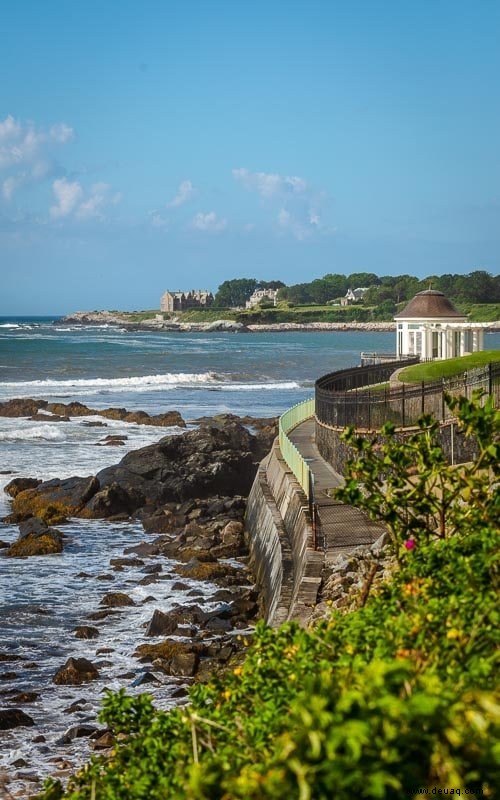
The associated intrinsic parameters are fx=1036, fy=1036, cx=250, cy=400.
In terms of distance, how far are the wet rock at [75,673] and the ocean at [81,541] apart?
0.44 feet

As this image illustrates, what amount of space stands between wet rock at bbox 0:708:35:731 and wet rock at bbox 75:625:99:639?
11.2 feet

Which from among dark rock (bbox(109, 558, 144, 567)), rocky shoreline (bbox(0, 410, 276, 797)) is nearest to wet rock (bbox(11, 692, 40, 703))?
rocky shoreline (bbox(0, 410, 276, 797))

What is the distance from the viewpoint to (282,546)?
1802 centimetres

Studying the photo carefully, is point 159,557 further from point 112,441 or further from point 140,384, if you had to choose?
point 140,384

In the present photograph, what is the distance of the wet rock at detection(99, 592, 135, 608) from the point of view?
1839 centimetres

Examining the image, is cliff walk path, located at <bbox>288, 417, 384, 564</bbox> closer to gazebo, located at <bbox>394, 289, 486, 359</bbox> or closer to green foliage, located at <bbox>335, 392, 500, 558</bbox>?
green foliage, located at <bbox>335, 392, 500, 558</bbox>

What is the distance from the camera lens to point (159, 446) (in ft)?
104

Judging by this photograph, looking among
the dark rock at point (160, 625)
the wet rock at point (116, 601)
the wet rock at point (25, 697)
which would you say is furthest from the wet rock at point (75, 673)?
the wet rock at point (116, 601)

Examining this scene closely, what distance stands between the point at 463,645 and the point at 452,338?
123 feet

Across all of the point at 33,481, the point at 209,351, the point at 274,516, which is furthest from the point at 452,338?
the point at 209,351

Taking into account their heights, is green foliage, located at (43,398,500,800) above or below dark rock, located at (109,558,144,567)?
above

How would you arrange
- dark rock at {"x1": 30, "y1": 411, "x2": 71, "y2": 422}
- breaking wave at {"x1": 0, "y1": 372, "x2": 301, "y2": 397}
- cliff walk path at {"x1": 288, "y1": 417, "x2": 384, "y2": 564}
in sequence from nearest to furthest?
cliff walk path at {"x1": 288, "y1": 417, "x2": 384, "y2": 564}
dark rock at {"x1": 30, "y1": 411, "x2": 71, "y2": 422}
breaking wave at {"x1": 0, "y1": 372, "x2": 301, "y2": 397}

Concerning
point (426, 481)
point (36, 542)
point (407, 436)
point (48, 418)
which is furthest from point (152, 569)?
point (48, 418)

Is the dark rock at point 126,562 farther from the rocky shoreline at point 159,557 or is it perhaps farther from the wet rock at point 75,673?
the wet rock at point 75,673
